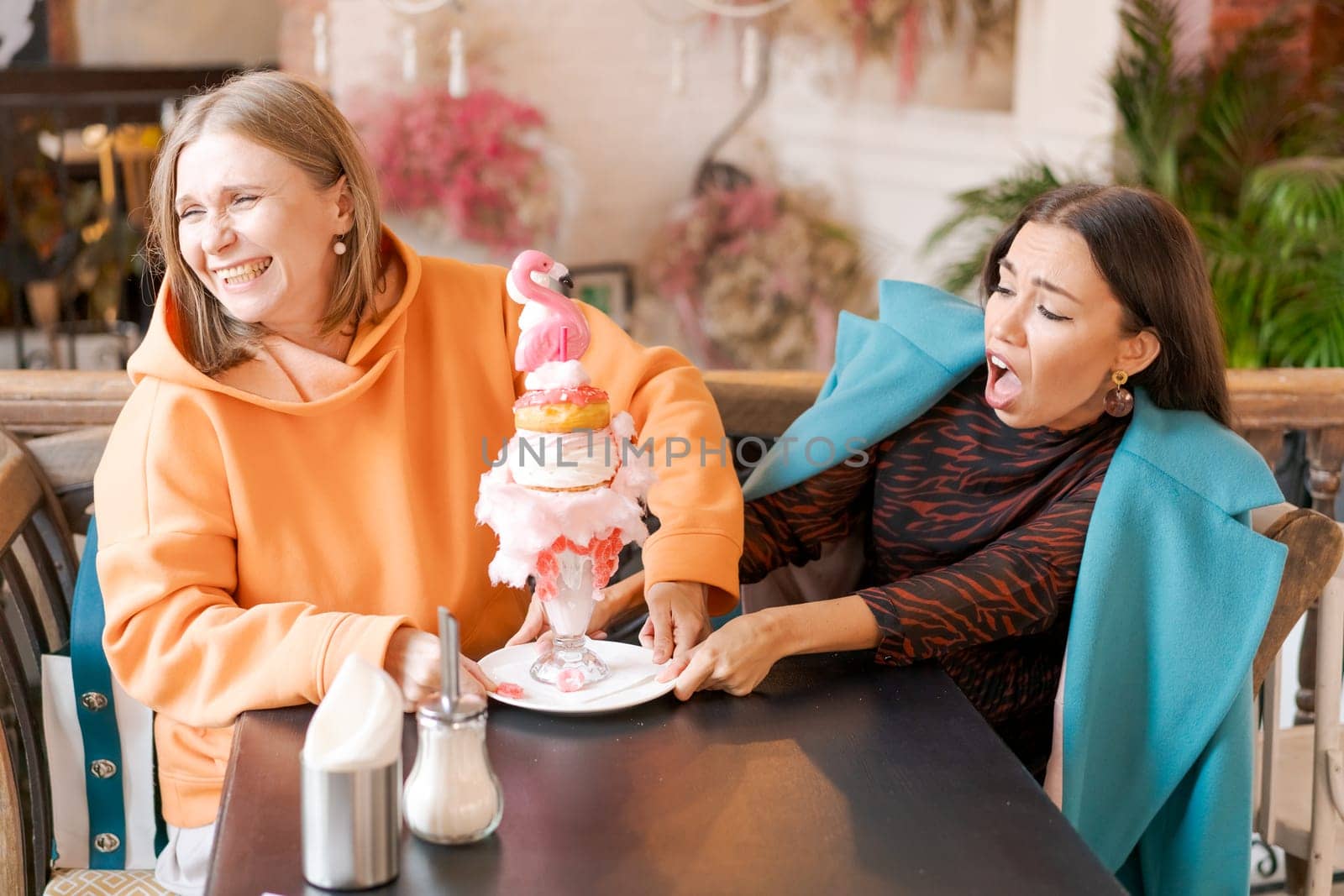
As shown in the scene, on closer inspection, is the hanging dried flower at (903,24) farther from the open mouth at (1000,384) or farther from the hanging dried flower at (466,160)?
the open mouth at (1000,384)

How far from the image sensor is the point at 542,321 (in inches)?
56.0

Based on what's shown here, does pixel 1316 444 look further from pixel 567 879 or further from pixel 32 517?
pixel 32 517

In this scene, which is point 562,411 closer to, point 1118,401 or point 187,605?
point 187,605

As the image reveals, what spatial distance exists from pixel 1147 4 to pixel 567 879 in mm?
4147

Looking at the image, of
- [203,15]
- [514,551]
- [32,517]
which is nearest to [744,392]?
[514,551]

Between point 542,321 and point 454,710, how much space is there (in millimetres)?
473

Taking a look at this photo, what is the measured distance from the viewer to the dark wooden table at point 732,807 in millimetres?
1107

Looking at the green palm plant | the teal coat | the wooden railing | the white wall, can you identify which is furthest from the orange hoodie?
the white wall

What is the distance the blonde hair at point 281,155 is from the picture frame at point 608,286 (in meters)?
3.67

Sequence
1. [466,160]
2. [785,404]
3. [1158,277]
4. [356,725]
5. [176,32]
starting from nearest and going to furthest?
[356,725] → [1158,277] → [785,404] → [466,160] → [176,32]

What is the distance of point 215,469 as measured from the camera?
1.54m

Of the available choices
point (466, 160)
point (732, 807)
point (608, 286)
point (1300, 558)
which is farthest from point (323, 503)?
point (608, 286)

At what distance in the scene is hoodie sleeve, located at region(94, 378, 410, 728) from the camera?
1.38 meters

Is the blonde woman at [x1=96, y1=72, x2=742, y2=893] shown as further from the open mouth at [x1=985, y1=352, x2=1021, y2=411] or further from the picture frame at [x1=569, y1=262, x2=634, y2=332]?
the picture frame at [x1=569, y1=262, x2=634, y2=332]
